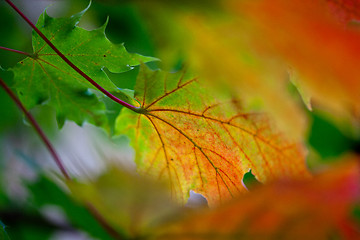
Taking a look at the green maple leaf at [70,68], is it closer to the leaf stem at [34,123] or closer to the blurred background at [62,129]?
the leaf stem at [34,123]

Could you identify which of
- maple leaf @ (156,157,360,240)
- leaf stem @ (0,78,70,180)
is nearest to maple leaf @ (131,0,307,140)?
maple leaf @ (156,157,360,240)

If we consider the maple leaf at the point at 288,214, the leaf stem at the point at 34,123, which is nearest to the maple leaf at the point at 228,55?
the maple leaf at the point at 288,214

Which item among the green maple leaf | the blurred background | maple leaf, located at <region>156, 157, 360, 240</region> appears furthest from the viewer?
the blurred background

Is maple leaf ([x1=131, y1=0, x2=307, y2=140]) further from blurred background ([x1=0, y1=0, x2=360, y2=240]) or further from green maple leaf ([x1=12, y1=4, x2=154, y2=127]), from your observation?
blurred background ([x1=0, y1=0, x2=360, y2=240])

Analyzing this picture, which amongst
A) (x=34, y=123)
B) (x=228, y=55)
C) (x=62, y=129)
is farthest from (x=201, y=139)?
(x=62, y=129)

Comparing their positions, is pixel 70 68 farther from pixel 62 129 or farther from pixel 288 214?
pixel 62 129

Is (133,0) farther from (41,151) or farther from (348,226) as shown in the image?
(41,151)
